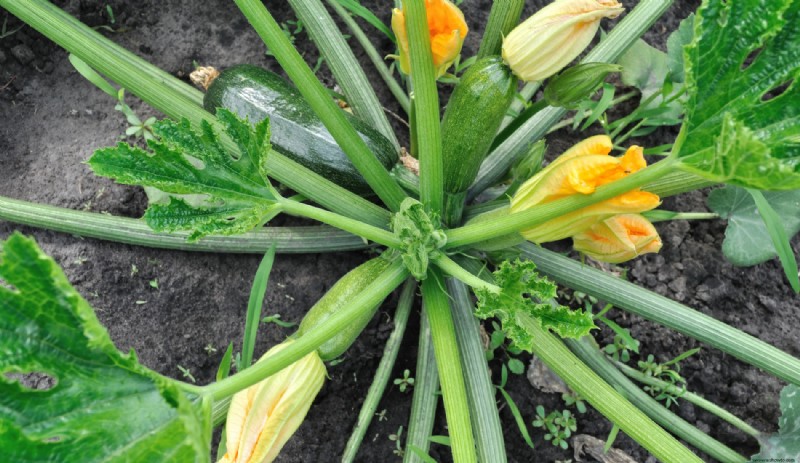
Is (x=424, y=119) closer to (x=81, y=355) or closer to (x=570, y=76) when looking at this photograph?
(x=570, y=76)

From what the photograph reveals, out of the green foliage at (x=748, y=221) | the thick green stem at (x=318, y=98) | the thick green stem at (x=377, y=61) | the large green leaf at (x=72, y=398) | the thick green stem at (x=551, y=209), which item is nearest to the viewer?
the large green leaf at (x=72, y=398)

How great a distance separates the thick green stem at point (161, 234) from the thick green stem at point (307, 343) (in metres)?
0.49

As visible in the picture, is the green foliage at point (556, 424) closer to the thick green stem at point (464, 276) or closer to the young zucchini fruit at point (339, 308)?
the young zucchini fruit at point (339, 308)

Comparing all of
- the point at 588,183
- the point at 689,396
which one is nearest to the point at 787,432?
the point at 689,396

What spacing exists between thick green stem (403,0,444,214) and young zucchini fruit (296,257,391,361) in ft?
0.89

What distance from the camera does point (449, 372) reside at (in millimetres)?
1453

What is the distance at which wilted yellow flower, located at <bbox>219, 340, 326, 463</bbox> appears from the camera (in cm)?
142

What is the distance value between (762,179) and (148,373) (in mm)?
1028

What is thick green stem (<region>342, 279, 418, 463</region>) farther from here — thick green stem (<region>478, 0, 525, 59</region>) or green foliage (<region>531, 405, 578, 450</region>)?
thick green stem (<region>478, 0, 525, 59</region>)

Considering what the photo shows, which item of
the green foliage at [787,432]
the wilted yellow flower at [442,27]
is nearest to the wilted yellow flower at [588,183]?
the wilted yellow flower at [442,27]

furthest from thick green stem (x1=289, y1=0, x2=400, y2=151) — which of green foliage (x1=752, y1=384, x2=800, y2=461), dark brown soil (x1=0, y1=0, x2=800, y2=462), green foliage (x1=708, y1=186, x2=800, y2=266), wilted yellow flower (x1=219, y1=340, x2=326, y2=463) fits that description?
green foliage (x1=752, y1=384, x2=800, y2=461)

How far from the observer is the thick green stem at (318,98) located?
4.49 feet

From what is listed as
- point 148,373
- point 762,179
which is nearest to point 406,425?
point 148,373

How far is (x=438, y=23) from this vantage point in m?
1.65
